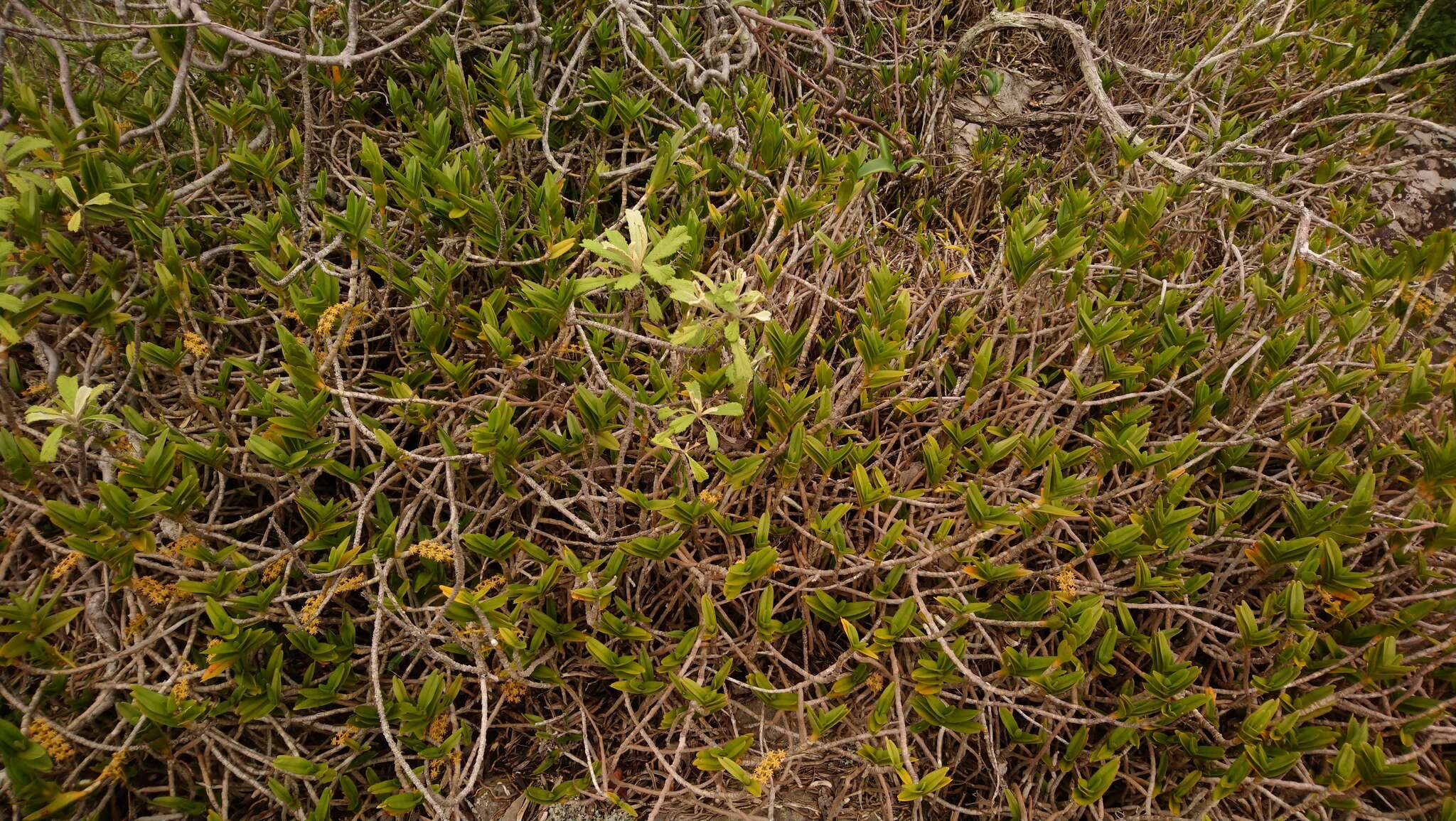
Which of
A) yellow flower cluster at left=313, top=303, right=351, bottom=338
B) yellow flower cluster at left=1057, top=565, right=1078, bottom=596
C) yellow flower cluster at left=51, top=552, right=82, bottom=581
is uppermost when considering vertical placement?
yellow flower cluster at left=313, top=303, right=351, bottom=338

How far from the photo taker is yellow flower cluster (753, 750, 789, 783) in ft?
4.37

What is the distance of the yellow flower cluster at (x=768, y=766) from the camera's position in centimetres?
133

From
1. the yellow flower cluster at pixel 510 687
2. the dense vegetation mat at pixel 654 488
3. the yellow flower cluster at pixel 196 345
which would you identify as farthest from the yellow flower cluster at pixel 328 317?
the yellow flower cluster at pixel 510 687

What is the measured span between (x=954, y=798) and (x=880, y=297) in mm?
1084

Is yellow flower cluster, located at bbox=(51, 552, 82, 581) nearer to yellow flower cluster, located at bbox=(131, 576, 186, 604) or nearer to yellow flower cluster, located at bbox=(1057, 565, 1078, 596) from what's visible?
yellow flower cluster, located at bbox=(131, 576, 186, 604)

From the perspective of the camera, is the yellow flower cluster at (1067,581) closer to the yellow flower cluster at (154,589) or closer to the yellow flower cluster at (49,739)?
the yellow flower cluster at (154,589)

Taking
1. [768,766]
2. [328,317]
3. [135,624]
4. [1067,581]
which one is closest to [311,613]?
[135,624]

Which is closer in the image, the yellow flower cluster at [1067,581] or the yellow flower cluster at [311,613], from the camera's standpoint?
the yellow flower cluster at [311,613]

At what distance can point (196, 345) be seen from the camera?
1557mm

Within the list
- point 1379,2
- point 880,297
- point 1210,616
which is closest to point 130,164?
point 880,297

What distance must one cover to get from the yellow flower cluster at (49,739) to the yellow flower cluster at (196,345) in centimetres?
72

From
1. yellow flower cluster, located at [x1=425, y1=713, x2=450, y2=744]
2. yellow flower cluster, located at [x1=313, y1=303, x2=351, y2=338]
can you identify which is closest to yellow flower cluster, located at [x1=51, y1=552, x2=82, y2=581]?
yellow flower cluster, located at [x1=313, y1=303, x2=351, y2=338]

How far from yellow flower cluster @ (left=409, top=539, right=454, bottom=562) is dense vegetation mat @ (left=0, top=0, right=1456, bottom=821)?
0.5 inches

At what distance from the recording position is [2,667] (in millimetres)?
1312
